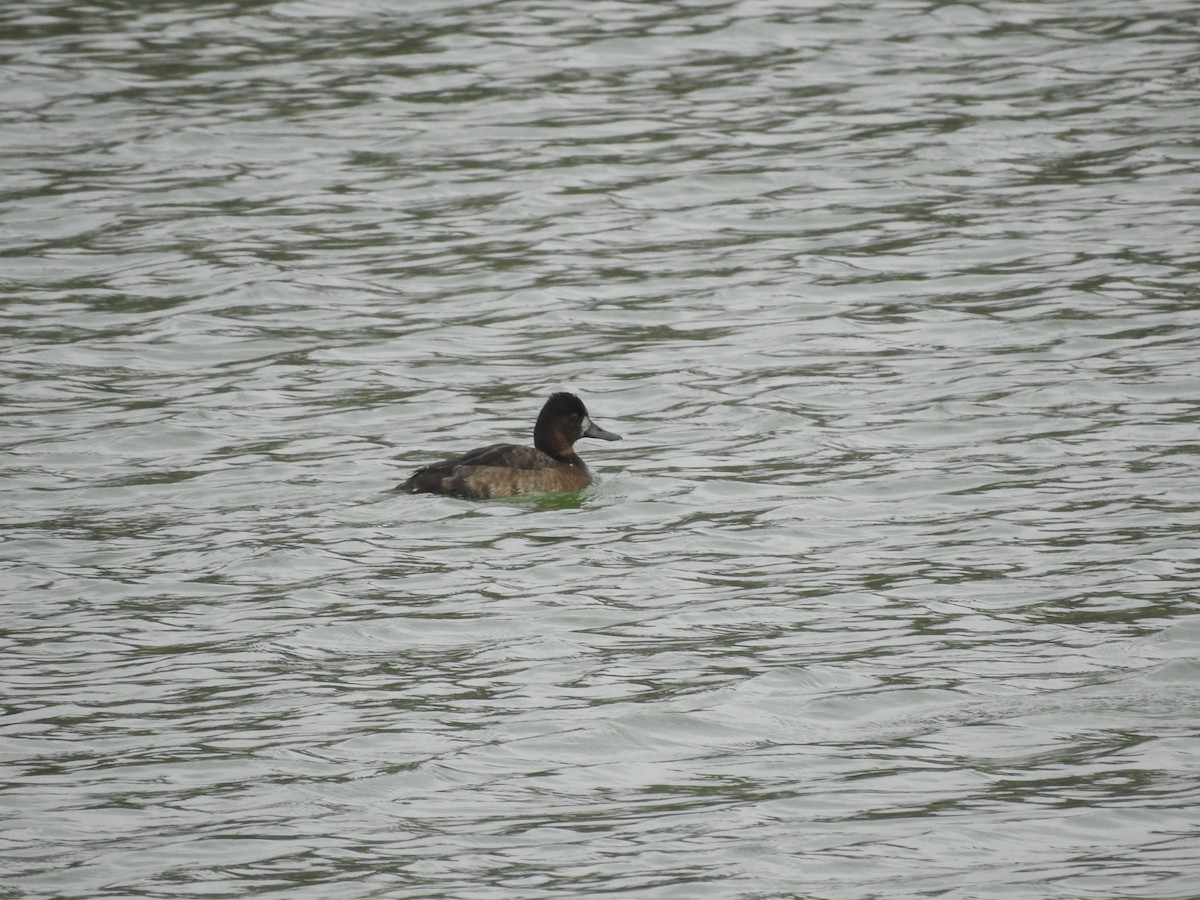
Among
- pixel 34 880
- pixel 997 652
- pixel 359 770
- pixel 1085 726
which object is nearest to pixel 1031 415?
pixel 997 652

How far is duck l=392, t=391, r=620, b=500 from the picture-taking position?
11.2 meters

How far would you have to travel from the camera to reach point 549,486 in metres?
11.6

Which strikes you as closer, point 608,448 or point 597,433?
point 597,433

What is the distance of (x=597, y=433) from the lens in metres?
11.8

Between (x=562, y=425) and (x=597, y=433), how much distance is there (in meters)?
0.25

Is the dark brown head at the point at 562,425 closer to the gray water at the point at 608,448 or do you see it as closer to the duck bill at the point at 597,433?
the duck bill at the point at 597,433

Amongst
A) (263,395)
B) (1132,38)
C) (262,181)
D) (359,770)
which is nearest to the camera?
(359,770)

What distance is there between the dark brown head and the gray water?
1.04ft

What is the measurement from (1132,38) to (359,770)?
15535 millimetres

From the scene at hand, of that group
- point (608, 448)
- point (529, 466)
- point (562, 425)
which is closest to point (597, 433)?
point (562, 425)

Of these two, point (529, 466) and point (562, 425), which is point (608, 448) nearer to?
point (562, 425)

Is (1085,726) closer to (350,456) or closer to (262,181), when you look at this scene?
(350,456)

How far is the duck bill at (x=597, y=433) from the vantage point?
1179 cm

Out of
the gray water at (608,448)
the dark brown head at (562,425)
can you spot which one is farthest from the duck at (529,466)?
the gray water at (608,448)
